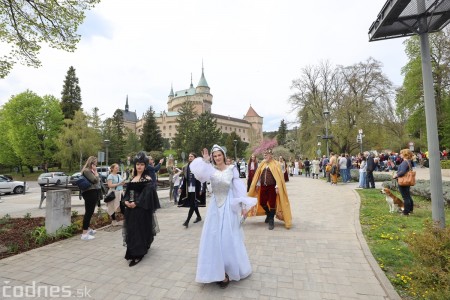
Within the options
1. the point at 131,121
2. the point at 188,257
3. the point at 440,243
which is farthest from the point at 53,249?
the point at 131,121

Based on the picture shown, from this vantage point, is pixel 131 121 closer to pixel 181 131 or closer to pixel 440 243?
pixel 181 131

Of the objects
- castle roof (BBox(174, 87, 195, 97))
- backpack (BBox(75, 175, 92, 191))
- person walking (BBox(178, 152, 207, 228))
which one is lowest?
A: person walking (BBox(178, 152, 207, 228))

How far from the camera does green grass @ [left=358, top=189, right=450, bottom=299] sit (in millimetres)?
3607

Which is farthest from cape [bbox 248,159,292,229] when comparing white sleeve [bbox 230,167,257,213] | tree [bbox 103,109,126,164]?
tree [bbox 103,109,126,164]

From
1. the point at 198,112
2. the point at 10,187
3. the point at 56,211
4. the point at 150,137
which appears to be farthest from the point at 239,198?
the point at 198,112

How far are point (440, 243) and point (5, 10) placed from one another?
12465 millimetres

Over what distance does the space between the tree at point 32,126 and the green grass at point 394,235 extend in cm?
4968

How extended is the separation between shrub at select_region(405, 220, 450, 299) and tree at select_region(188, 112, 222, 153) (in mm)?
47476

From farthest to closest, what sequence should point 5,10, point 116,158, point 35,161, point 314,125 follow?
point 116,158
point 35,161
point 314,125
point 5,10

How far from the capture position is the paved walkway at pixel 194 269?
11.3 feet

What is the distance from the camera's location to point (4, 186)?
65.3 feet

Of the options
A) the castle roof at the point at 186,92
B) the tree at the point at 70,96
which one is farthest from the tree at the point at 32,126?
the castle roof at the point at 186,92

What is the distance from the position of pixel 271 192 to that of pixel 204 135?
150 ft

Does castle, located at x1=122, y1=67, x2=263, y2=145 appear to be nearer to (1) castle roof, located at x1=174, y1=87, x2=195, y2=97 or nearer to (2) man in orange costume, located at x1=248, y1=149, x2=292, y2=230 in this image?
(1) castle roof, located at x1=174, y1=87, x2=195, y2=97
